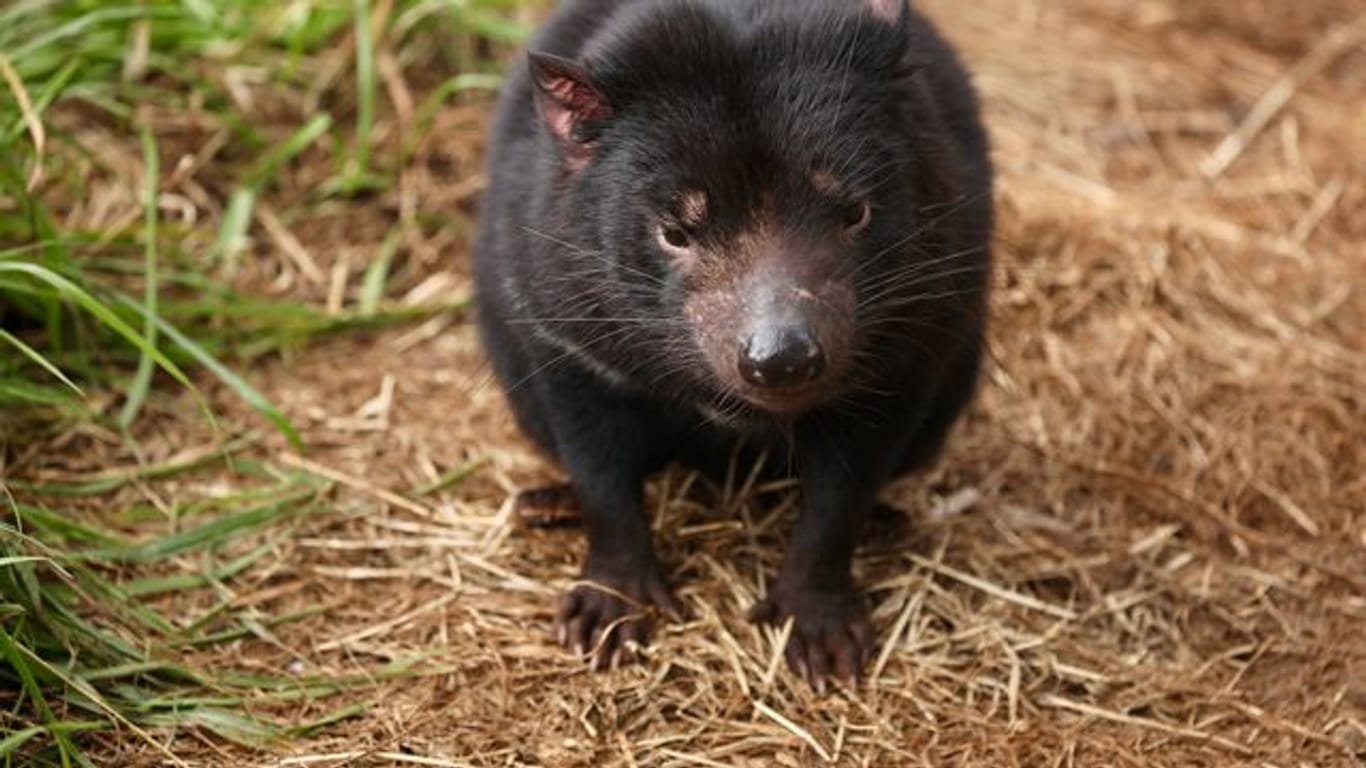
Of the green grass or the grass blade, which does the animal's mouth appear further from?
the grass blade

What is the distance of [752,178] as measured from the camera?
3.71 meters

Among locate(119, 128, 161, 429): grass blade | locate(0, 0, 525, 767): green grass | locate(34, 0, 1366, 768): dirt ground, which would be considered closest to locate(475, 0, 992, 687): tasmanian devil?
locate(34, 0, 1366, 768): dirt ground

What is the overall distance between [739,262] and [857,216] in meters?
0.27

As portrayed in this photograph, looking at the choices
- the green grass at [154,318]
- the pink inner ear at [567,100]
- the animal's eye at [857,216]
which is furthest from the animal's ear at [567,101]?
the green grass at [154,318]

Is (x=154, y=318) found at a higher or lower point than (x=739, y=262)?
lower

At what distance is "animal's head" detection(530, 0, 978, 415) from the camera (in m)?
3.69

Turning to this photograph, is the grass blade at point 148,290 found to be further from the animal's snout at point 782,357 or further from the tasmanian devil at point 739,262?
the animal's snout at point 782,357

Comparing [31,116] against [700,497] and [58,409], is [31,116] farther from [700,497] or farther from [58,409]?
[700,497]

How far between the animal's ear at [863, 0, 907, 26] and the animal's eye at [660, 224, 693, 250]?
608mm

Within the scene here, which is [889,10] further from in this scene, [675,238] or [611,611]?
[611,611]

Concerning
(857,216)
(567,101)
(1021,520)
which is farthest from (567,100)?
(1021,520)

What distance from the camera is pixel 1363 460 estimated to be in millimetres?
5172

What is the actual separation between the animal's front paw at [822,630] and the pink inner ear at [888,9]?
133 centimetres

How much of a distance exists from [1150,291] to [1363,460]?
90cm
